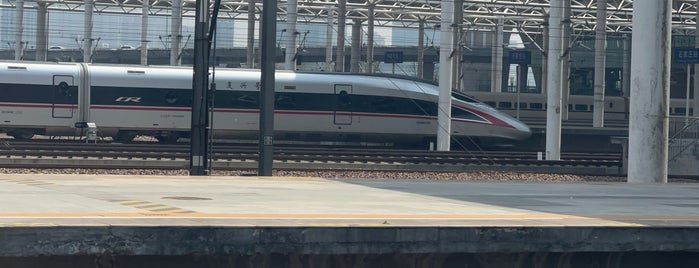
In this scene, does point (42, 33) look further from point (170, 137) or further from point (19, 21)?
point (170, 137)

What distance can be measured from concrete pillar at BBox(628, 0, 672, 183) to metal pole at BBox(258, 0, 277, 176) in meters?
7.59

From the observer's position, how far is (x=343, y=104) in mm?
36594

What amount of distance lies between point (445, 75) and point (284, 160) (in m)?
9.11

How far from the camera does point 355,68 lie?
174ft

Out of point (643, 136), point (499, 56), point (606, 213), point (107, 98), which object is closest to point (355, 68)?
point (499, 56)

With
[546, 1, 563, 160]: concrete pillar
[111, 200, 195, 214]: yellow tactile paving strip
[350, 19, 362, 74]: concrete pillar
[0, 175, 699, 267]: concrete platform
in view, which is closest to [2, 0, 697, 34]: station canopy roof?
[350, 19, 362, 74]: concrete pillar

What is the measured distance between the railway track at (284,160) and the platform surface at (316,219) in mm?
11845

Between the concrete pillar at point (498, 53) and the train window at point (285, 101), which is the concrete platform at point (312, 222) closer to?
the train window at point (285, 101)

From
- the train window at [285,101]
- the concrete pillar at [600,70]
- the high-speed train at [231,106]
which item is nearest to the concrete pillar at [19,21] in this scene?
the high-speed train at [231,106]

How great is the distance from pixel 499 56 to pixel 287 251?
58.4m

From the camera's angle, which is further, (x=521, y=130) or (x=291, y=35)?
(x=291, y=35)

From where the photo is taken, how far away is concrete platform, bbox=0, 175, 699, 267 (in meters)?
7.06

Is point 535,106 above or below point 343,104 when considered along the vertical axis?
above

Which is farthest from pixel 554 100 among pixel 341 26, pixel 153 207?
pixel 153 207
